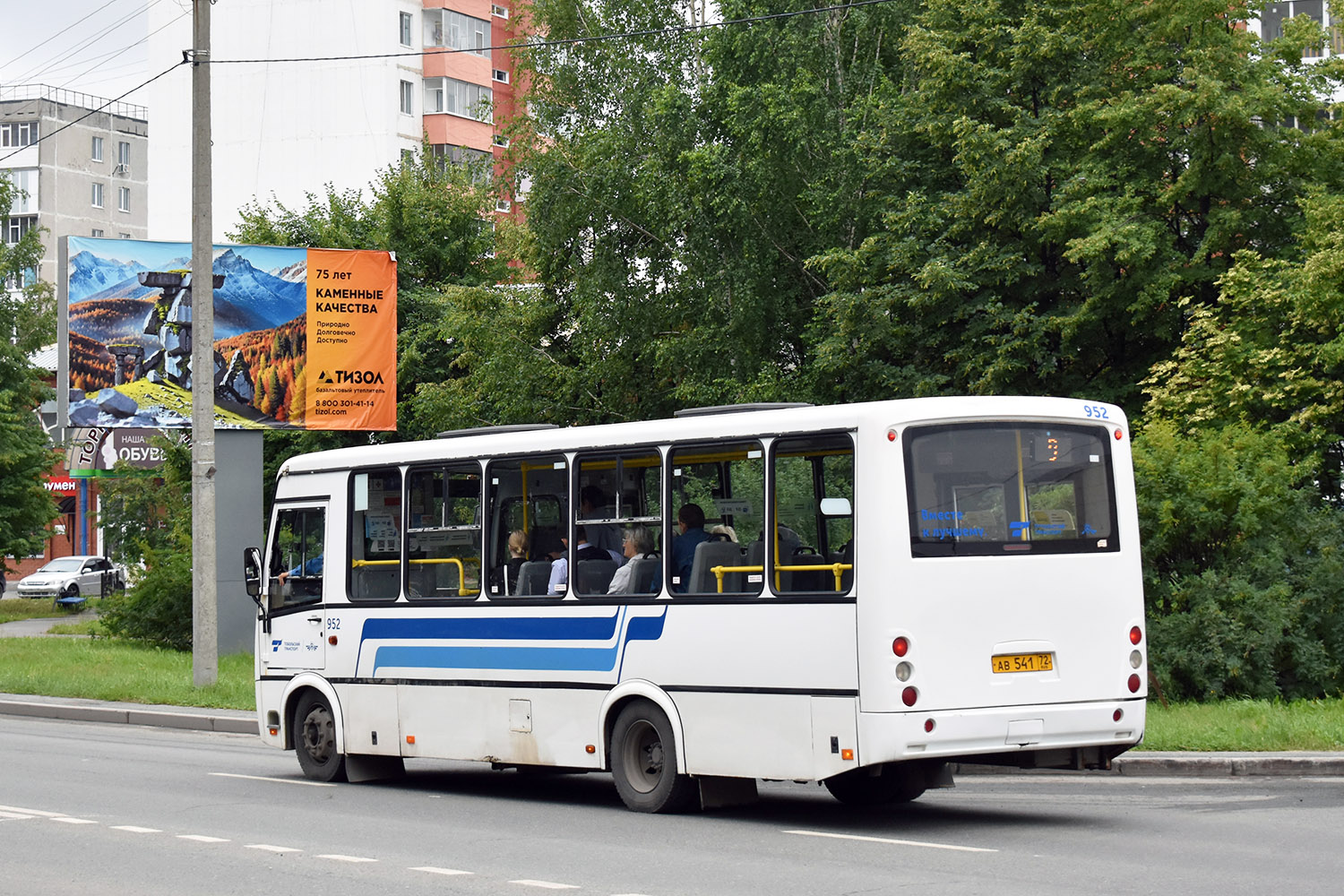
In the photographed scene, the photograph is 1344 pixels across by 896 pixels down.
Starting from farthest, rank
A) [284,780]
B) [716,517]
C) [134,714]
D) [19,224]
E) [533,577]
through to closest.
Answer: [19,224] → [134,714] → [284,780] → [533,577] → [716,517]

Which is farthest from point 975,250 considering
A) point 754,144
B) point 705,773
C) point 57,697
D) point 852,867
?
point 852,867

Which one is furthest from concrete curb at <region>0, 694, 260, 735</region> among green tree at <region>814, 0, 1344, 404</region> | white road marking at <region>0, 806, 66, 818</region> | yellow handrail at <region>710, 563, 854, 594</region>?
green tree at <region>814, 0, 1344, 404</region>

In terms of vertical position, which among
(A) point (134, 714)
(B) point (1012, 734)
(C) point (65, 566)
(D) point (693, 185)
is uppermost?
(D) point (693, 185)

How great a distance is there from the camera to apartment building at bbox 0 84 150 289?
10406cm

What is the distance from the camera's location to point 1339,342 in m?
25.5

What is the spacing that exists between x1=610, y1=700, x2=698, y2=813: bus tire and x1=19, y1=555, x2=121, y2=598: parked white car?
170ft

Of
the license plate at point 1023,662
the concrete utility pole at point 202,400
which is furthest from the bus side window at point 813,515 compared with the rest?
the concrete utility pole at point 202,400

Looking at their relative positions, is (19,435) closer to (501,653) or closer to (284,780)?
(284,780)

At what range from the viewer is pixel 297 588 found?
51.8 feet

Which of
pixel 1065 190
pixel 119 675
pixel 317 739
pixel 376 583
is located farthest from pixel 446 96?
pixel 376 583

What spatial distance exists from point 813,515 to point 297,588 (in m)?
5.93

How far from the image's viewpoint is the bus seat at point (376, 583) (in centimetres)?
1470

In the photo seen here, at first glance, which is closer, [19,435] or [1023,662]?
[1023,662]

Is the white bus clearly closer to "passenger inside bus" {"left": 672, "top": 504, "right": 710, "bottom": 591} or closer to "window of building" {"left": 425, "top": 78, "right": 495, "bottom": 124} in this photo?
"passenger inside bus" {"left": 672, "top": 504, "right": 710, "bottom": 591}
